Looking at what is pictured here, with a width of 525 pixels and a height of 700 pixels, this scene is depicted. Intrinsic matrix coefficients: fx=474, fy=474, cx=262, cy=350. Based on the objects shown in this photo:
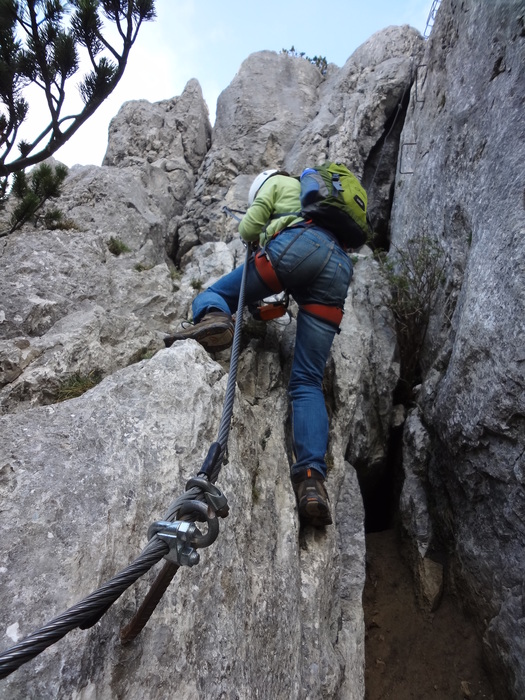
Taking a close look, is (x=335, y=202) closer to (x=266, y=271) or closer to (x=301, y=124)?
(x=266, y=271)

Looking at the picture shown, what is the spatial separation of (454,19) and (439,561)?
7510mm

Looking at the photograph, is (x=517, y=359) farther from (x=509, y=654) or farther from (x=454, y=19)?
(x=454, y=19)

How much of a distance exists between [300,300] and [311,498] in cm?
199

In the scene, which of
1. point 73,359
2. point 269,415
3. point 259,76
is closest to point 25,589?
point 73,359

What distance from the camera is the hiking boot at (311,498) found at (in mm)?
3986

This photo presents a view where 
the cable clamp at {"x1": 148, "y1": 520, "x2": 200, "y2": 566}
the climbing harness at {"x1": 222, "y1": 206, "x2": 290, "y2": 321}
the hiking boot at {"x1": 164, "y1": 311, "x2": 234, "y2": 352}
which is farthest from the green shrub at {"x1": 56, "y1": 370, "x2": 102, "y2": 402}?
the cable clamp at {"x1": 148, "y1": 520, "x2": 200, "y2": 566}

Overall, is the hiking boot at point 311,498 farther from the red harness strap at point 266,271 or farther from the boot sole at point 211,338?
the red harness strap at point 266,271

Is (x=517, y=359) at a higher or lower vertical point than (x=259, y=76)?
lower

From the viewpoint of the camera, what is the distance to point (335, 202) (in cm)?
481

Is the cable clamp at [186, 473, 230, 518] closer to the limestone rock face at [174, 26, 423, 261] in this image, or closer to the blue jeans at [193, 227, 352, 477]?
the blue jeans at [193, 227, 352, 477]

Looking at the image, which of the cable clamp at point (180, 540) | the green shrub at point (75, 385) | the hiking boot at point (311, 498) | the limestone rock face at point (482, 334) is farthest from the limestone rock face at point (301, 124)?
the cable clamp at point (180, 540)

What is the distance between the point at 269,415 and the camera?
4816 millimetres

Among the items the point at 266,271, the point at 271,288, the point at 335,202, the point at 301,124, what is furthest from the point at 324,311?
the point at 301,124

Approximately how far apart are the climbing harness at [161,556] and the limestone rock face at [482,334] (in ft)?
9.77
